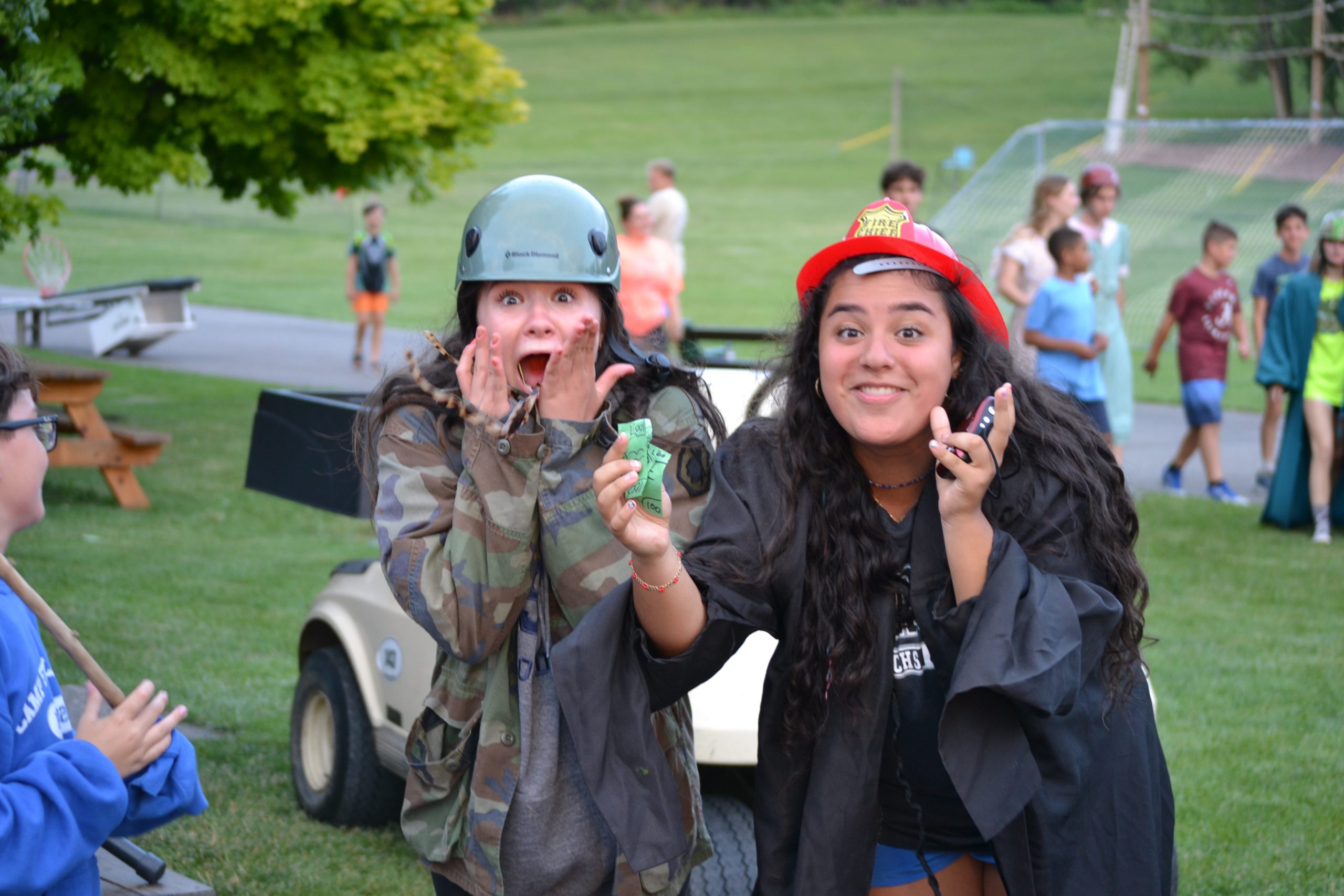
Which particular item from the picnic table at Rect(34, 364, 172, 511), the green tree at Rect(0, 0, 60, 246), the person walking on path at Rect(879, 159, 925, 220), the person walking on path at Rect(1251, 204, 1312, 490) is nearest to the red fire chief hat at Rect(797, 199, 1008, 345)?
the green tree at Rect(0, 0, 60, 246)

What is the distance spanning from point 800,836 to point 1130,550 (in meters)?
0.79

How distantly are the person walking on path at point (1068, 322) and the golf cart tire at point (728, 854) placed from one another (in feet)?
18.1

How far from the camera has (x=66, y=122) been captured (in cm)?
1159

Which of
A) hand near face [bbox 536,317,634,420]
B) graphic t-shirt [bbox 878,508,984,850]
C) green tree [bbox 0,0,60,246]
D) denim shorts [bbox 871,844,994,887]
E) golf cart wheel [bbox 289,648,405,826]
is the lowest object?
golf cart wheel [bbox 289,648,405,826]

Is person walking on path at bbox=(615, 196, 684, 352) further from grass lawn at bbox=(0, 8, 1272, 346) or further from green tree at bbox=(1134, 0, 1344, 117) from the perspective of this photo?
green tree at bbox=(1134, 0, 1344, 117)

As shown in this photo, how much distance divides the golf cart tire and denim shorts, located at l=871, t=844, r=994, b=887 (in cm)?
118

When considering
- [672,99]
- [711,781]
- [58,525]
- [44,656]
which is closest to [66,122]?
[58,525]

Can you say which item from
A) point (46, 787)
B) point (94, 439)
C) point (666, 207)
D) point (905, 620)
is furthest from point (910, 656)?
point (666, 207)

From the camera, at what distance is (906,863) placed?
101 inches

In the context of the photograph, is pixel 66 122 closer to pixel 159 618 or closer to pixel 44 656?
pixel 159 618

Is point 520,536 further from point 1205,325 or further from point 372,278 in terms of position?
point 372,278

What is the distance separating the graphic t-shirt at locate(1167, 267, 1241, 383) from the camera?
10.7 metres

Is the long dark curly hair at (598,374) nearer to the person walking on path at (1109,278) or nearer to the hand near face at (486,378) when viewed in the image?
the hand near face at (486,378)

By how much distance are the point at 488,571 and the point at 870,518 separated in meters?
0.70
